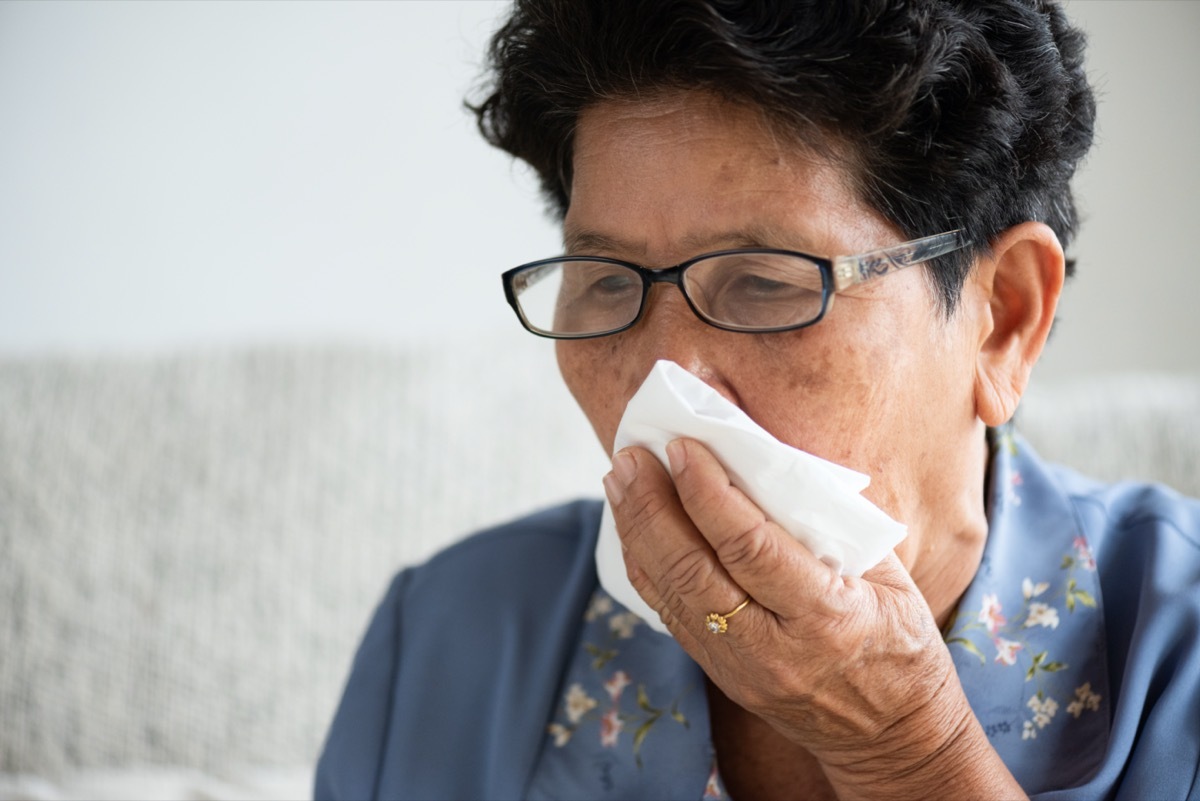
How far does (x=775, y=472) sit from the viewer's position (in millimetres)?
1069

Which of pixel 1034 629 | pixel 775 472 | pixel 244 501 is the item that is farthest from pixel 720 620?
pixel 244 501

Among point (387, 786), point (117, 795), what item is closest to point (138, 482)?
point (117, 795)

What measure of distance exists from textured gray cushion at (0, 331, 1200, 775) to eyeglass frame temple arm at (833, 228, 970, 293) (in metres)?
1.23

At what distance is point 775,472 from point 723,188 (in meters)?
0.32

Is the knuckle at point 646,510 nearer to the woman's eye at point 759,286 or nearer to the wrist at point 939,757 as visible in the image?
the woman's eye at point 759,286

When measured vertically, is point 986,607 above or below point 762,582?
below

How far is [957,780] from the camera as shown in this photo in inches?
45.8

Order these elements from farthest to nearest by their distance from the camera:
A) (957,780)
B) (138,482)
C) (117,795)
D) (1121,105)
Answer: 1. (1121,105)
2. (138,482)
3. (117,795)
4. (957,780)

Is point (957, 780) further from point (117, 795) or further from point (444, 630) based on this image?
point (117, 795)

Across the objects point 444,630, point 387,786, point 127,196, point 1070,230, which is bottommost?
point 387,786

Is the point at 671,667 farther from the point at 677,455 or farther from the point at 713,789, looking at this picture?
the point at 677,455

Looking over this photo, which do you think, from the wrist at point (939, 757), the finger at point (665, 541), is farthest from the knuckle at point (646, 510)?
the wrist at point (939, 757)

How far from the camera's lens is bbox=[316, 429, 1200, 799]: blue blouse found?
1294 millimetres

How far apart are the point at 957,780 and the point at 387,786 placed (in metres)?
0.78
